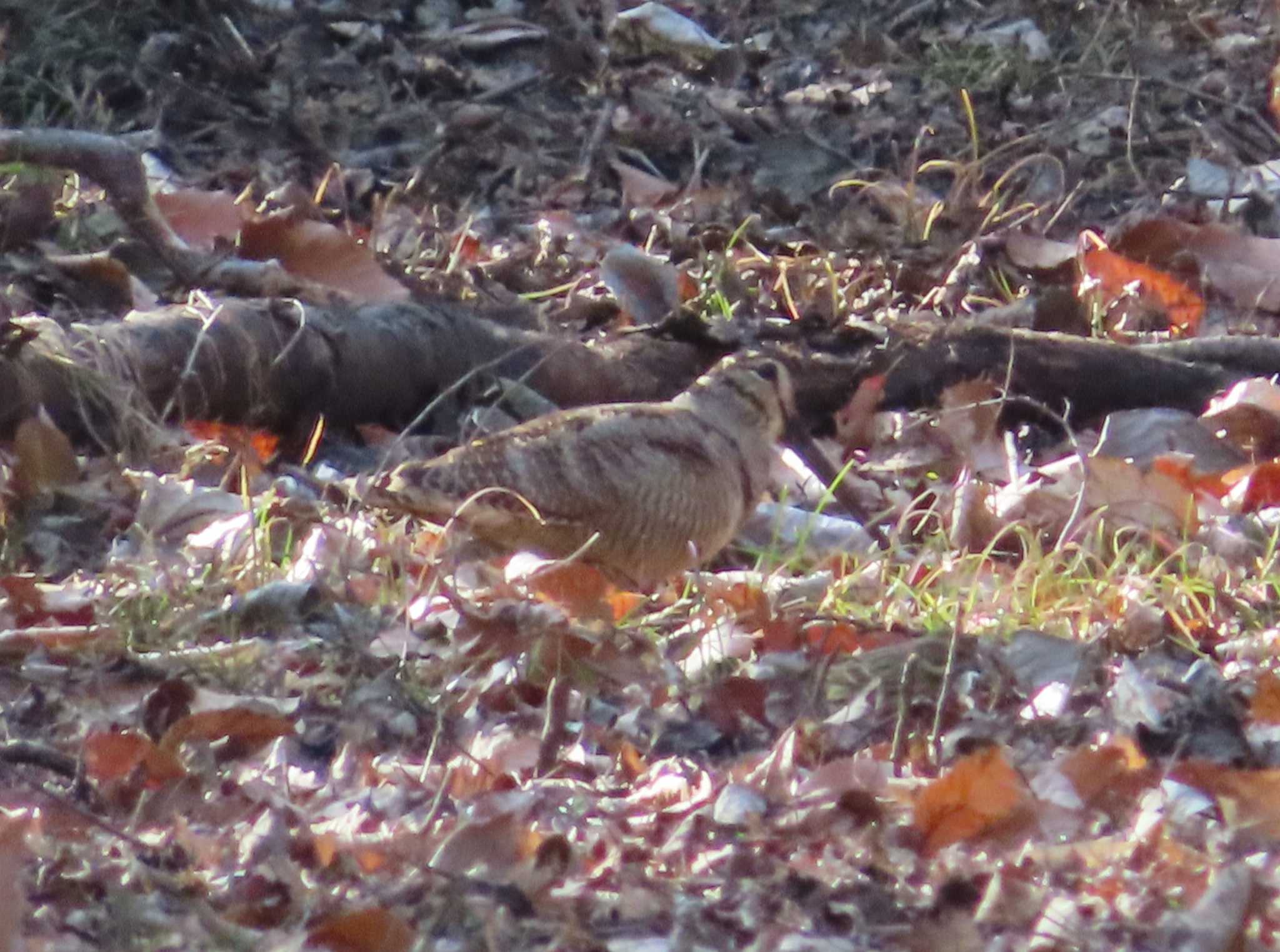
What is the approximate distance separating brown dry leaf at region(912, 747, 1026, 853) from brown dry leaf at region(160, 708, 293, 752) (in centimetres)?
105

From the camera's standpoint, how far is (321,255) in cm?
629

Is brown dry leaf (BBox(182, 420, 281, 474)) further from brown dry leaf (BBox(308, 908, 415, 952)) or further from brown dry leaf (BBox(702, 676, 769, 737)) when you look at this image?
brown dry leaf (BBox(308, 908, 415, 952))

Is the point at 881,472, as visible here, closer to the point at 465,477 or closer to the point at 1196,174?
the point at 465,477

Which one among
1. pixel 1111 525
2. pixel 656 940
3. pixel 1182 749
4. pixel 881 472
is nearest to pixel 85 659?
pixel 656 940

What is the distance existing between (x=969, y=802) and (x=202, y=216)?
4254 mm

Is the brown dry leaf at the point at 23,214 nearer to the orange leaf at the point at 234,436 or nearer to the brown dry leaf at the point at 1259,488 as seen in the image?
the orange leaf at the point at 234,436

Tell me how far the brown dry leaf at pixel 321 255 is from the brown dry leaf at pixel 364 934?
382cm

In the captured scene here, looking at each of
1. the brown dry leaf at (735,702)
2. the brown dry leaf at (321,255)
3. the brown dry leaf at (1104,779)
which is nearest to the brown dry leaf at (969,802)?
the brown dry leaf at (1104,779)

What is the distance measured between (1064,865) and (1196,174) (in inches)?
226

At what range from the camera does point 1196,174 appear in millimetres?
8180

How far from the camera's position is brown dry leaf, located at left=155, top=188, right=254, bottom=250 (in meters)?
6.59

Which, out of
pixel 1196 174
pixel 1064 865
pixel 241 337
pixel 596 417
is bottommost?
pixel 1196 174

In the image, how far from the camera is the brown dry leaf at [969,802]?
2.93 metres

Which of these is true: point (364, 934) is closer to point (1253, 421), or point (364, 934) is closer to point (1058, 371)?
point (1253, 421)
